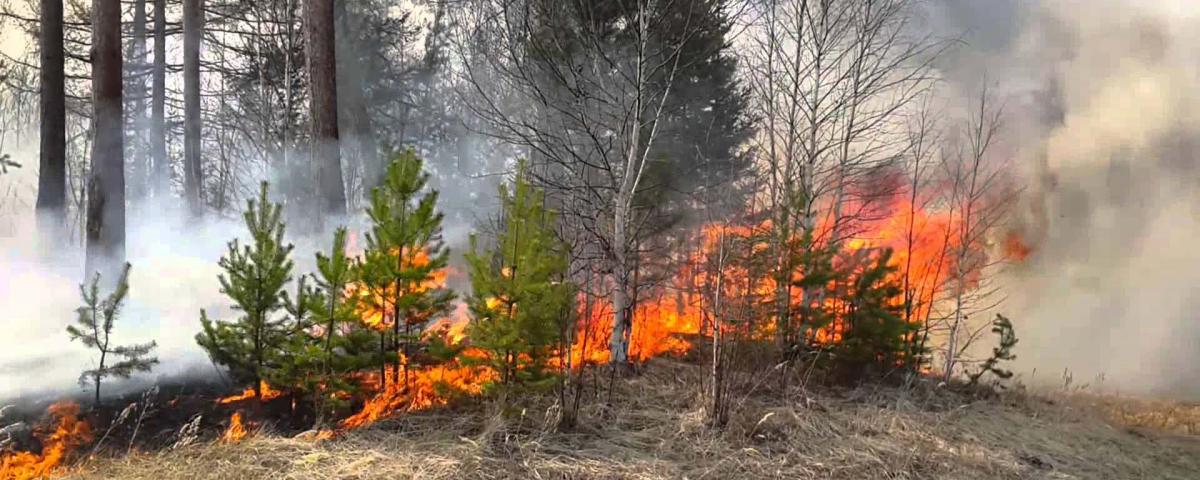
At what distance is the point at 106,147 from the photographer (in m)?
8.23

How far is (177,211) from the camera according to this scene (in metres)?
14.2

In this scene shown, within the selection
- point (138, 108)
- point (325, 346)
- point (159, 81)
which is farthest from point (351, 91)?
point (325, 346)

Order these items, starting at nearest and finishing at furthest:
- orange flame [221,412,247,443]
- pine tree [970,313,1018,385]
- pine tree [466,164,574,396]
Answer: orange flame [221,412,247,443] < pine tree [466,164,574,396] < pine tree [970,313,1018,385]

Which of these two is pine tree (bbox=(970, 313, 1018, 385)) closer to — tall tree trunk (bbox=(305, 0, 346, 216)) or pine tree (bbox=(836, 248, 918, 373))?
pine tree (bbox=(836, 248, 918, 373))

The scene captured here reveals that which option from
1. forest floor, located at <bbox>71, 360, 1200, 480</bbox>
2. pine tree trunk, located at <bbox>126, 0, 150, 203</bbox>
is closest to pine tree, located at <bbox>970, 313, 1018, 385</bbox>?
forest floor, located at <bbox>71, 360, 1200, 480</bbox>

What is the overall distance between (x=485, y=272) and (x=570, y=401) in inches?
52.7

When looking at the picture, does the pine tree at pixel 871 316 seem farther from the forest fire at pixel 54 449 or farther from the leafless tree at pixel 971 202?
the forest fire at pixel 54 449

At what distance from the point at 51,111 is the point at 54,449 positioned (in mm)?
7178

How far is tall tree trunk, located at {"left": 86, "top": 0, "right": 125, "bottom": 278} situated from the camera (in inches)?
319

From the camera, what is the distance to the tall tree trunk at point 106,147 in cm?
809

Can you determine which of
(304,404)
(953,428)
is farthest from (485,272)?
(953,428)

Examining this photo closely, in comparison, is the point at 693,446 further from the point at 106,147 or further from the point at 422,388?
the point at 106,147

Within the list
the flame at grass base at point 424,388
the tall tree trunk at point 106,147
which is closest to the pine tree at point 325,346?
the flame at grass base at point 424,388

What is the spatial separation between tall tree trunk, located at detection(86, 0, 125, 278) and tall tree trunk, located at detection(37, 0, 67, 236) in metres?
1.98
